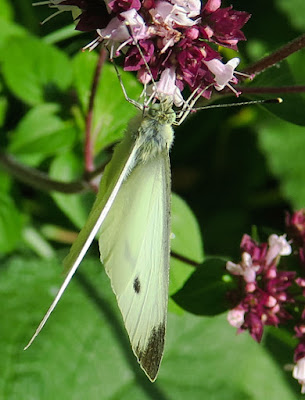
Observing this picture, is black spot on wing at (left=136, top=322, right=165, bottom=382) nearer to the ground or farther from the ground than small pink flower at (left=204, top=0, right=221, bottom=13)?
nearer to the ground

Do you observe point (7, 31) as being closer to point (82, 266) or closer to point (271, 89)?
point (82, 266)

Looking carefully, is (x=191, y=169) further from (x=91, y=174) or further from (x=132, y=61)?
(x=132, y=61)

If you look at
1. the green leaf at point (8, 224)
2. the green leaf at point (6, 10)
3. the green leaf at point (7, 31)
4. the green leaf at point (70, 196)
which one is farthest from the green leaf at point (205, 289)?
the green leaf at point (6, 10)

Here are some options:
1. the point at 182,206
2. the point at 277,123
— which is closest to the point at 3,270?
the point at 182,206

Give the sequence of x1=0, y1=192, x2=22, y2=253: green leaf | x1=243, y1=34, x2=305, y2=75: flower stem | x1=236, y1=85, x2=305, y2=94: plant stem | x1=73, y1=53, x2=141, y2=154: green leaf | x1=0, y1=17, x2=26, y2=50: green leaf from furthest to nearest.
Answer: x1=0, y1=17, x2=26, y2=50: green leaf → x1=0, y1=192, x2=22, y2=253: green leaf → x1=73, y1=53, x2=141, y2=154: green leaf → x1=236, y1=85, x2=305, y2=94: plant stem → x1=243, y1=34, x2=305, y2=75: flower stem

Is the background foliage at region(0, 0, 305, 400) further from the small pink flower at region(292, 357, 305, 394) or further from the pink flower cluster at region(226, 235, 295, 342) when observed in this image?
the small pink flower at region(292, 357, 305, 394)

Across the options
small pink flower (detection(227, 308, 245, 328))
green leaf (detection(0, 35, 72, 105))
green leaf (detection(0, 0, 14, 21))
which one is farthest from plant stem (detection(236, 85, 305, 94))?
green leaf (detection(0, 0, 14, 21))

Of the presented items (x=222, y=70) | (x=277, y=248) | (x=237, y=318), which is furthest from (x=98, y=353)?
(x=222, y=70)
